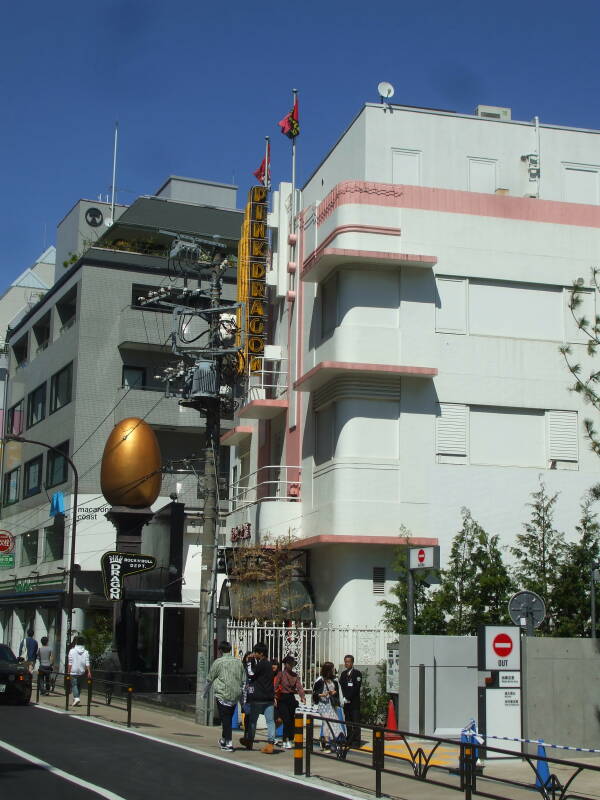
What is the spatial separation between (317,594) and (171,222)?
3119cm

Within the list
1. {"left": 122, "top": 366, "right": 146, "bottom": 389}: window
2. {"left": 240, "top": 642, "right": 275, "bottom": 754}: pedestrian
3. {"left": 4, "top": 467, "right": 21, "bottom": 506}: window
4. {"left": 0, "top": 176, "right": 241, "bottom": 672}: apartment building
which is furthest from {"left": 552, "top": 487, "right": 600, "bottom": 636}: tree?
{"left": 4, "top": 467, "right": 21, "bottom": 506}: window

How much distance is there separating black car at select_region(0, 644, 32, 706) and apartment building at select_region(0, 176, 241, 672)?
42.7 ft

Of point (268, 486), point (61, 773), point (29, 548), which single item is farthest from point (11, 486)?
point (61, 773)

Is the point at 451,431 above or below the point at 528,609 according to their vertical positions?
above

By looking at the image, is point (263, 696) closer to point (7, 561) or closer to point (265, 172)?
point (265, 172)

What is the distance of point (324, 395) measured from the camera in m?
28.7

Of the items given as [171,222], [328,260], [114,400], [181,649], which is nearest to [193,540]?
[181,649]

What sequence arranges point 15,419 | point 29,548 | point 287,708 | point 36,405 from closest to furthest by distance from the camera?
point 287,708 → point 29,548 → point 36,405 → point 15,419

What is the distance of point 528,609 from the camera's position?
18562mm

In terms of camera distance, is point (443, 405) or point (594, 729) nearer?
point (594, 729)

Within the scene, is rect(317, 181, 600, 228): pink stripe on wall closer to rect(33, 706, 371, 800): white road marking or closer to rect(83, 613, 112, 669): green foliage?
rect(33, 706, 371, 800): white road marking

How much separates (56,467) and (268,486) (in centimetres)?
1999

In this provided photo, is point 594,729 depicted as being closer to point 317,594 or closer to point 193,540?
point 317,594

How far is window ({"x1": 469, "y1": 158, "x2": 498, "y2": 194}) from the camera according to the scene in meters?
30.6
